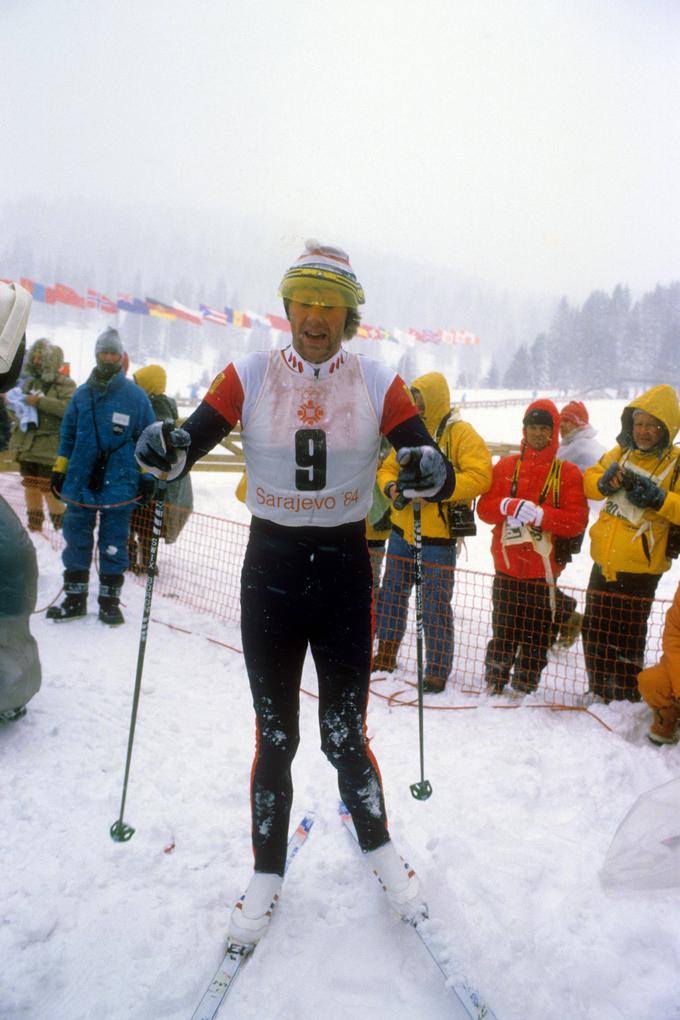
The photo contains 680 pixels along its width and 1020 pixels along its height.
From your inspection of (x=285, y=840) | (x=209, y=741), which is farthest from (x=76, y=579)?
(x=285, y=840)

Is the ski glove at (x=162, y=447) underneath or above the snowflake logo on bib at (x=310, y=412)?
underneath

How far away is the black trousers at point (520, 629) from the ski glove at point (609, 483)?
2.73 ft

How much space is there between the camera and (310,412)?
7.06ft

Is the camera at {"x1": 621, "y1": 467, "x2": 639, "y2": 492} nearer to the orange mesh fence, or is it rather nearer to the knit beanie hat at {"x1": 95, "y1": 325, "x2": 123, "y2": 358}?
the orange mesh fence

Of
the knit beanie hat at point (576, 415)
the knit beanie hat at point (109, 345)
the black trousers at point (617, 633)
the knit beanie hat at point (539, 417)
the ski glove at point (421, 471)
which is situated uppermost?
the knit beanie hat at point (109, 345)

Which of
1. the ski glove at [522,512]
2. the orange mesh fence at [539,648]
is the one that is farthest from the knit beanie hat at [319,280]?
the orange mesh fence at [539,648]

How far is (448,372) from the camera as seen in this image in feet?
306

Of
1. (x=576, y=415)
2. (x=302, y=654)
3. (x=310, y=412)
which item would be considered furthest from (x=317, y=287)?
(x=576, y=415)

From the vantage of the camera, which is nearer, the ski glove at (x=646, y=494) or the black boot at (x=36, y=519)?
the ski glove at (x=646, y=494)

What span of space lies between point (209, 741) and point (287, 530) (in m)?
2.03

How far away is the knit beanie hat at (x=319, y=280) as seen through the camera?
2.09 m

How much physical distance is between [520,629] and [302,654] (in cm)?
259

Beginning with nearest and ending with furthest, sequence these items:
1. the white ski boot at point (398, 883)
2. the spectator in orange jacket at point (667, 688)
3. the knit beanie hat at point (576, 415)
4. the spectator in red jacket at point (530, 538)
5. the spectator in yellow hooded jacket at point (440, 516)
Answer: the white ski boot at point (398, 883), the spectator in orange jacket at point (667, 688), the spectator in red jacket at point (530, 538), the spectator in yellow hooded jacket at point (440, 516), the knit beanie hat at point (576, 415)

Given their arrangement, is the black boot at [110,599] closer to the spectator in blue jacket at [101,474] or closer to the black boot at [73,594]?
the spectator in blue jacket at [101,474]
